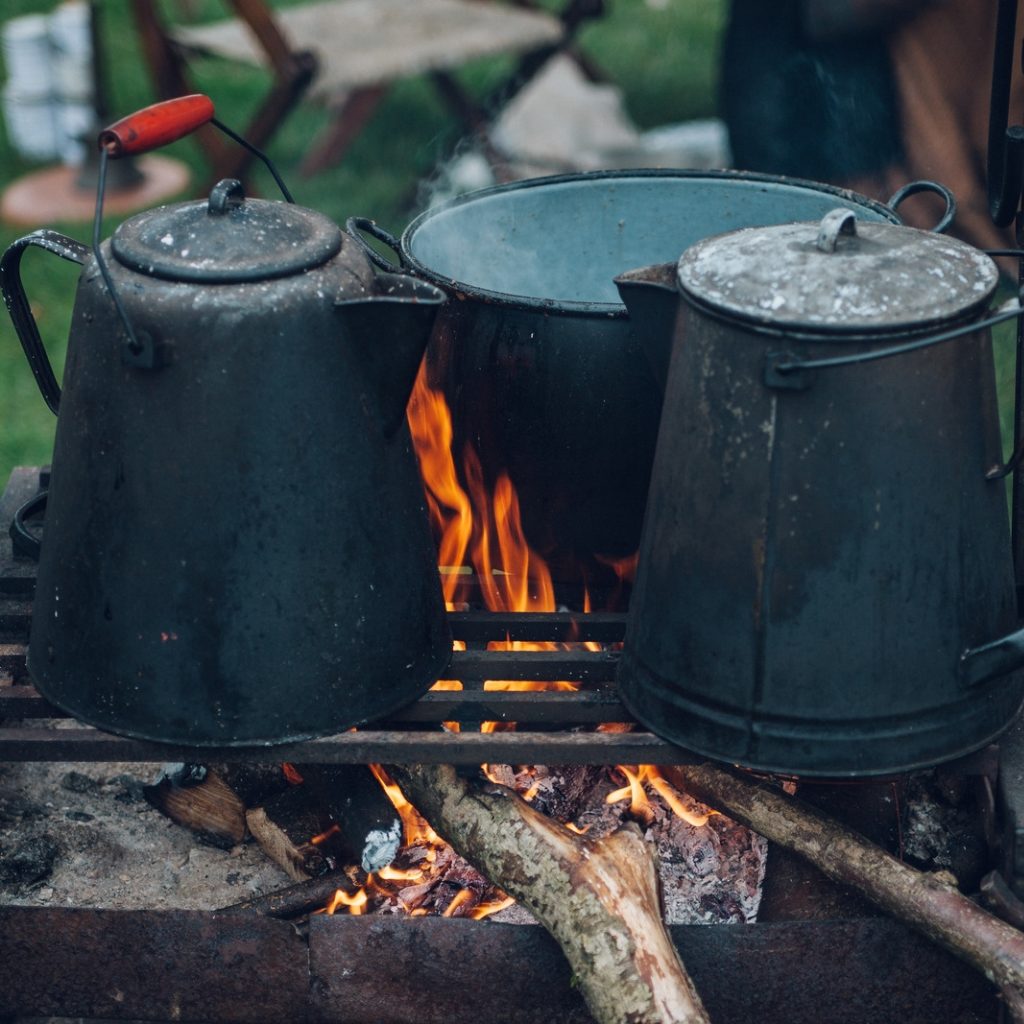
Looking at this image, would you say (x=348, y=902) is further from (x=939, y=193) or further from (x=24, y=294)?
(x=939, y=193)

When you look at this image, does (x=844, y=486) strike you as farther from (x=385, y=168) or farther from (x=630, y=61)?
(x=630, y=61)

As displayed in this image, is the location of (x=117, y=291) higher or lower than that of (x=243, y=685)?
higher

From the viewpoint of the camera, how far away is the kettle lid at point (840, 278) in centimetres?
155

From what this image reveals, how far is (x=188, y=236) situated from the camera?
66.7 inches

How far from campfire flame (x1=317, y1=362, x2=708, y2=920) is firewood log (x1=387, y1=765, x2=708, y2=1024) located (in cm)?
13

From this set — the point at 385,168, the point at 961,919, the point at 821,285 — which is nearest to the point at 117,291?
A: the point at 821,285

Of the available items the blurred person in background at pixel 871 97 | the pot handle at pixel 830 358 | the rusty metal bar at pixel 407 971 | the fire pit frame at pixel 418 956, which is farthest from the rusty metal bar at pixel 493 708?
the blurred person in background at pixel 871 97

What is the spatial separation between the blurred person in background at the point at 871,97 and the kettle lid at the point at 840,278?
290cm

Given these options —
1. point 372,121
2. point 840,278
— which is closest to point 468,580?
point 840,278

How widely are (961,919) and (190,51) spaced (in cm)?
401

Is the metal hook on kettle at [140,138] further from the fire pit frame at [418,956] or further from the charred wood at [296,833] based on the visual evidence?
the charred wood at [296,833]

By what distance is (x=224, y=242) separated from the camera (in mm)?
1682

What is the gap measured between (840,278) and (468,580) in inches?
35.7

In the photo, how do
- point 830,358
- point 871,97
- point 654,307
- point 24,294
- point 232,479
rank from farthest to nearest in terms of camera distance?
point 871,97, point 24,294, point 654,307, point 232,479, point 830,358
